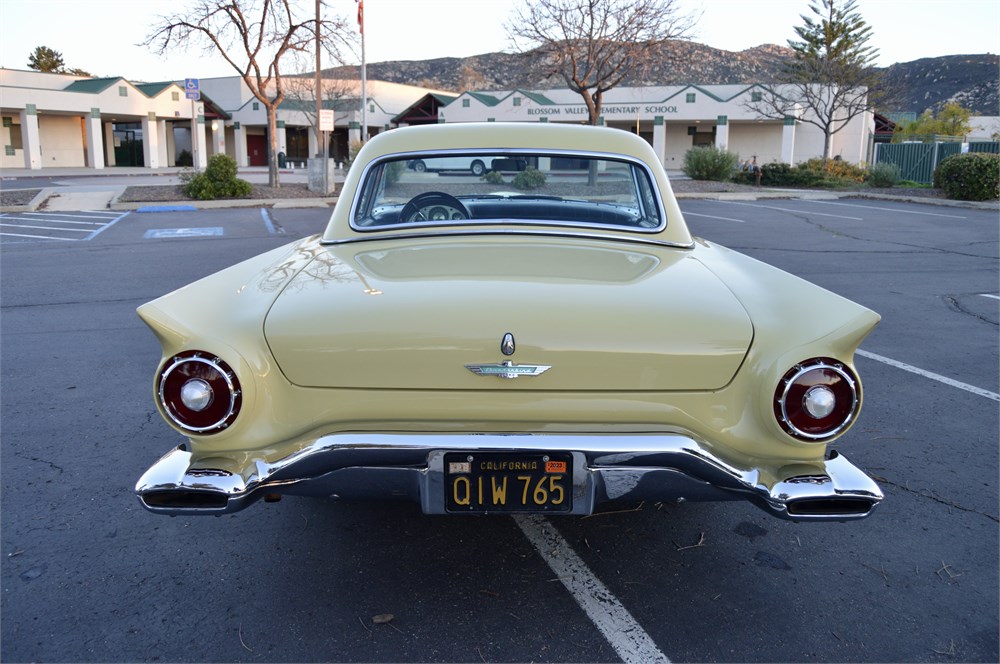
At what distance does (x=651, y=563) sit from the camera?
9.71ft

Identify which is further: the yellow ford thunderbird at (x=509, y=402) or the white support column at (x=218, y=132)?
the white support column at (x=218, y=132)

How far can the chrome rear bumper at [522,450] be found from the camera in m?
2.28

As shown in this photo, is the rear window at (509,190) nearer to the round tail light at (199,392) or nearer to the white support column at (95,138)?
the round tail light at (199,392)

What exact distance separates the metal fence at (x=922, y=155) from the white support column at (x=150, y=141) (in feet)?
122

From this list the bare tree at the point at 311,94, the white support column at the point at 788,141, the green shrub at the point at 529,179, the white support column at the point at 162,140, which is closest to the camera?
the green shrub at the point at 529,179

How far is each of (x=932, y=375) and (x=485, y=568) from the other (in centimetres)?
390

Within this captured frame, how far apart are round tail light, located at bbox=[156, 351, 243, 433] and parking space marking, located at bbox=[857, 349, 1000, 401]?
4618 mm

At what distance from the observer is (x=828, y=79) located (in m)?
37.2

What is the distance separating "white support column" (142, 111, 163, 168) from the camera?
43.5 meters

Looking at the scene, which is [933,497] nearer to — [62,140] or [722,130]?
[722,130]

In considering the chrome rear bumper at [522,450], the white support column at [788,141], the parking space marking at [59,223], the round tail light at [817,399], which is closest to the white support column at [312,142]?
the white support column at [788,141]

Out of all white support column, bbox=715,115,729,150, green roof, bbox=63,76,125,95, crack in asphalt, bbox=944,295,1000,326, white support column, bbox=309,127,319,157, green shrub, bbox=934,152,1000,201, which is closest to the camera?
crack in asphalt, bbox=944,295,1000,326

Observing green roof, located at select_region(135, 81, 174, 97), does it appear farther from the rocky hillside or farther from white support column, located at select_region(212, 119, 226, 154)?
the rocky hillside

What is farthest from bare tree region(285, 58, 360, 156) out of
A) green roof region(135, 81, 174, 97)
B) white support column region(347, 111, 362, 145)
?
green roof region(135, 81, 174, 97)
